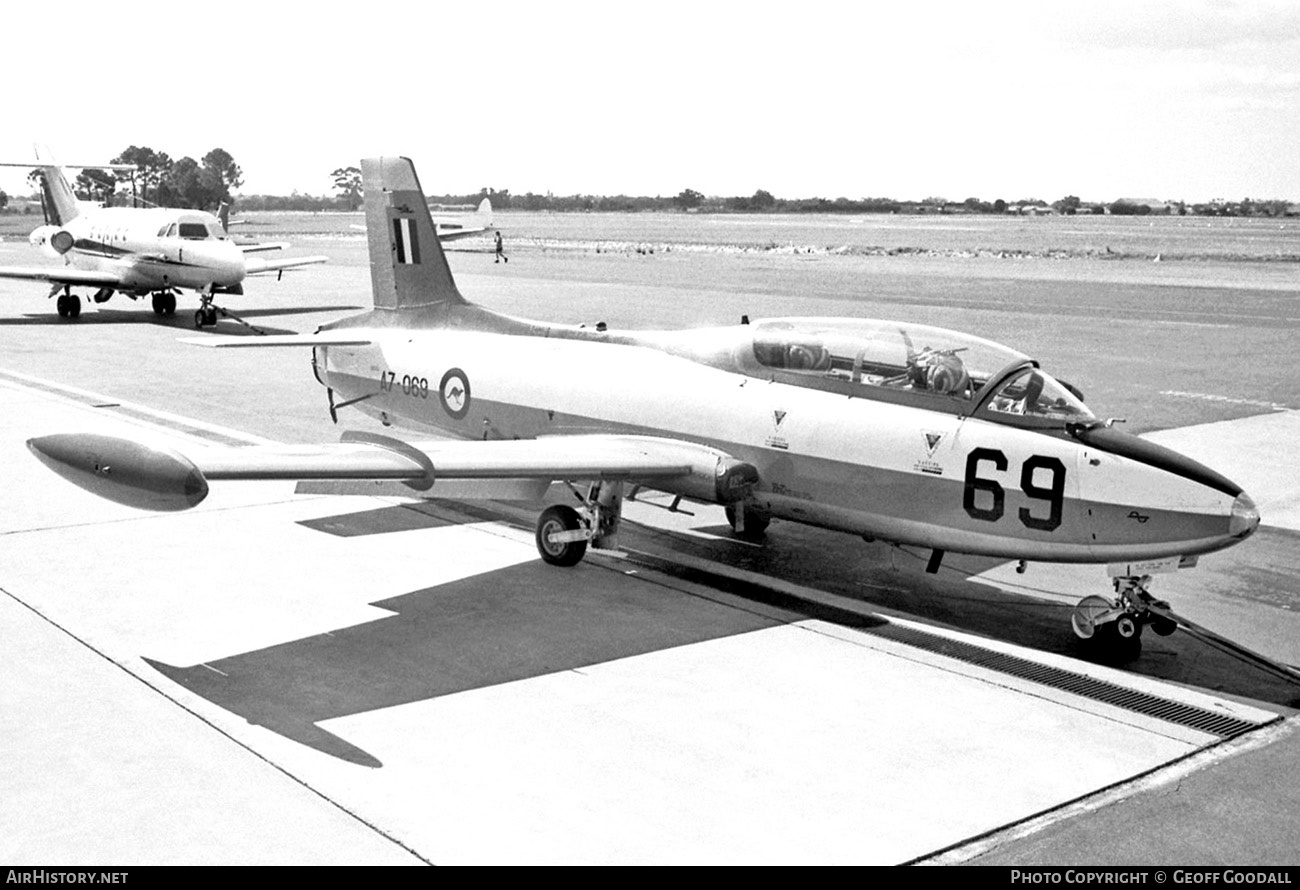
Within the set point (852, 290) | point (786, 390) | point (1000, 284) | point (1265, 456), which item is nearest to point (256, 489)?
point (786, 390)

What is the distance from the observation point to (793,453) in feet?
36.6

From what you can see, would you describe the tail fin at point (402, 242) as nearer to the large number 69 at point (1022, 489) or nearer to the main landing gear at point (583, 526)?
the main landing gear at point (583, 526)

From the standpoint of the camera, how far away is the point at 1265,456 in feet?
56.7

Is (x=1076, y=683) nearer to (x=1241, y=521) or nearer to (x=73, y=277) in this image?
(x=1241, y=521)

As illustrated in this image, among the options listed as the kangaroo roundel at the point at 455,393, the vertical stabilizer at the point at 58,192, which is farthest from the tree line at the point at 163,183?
the kangaroo roundel at the point at 455,393

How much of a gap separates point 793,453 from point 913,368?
128 cm

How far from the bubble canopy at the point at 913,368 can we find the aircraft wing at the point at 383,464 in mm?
1111

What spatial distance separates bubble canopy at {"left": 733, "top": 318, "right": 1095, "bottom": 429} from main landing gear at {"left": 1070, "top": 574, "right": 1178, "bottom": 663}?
4.60 feet

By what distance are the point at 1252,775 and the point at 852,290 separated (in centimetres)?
4113

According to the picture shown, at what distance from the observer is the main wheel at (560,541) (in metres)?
11.8
